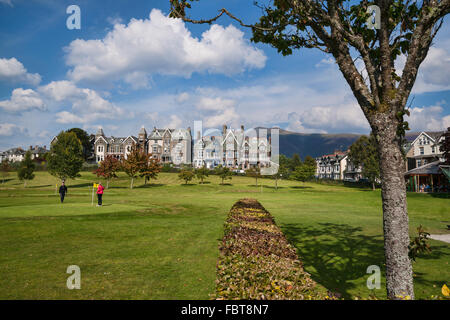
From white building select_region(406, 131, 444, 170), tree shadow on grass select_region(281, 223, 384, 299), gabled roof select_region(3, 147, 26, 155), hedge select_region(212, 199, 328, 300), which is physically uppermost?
gabled roof select_region(3, 147, 26, 155)

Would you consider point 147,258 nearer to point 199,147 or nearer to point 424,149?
point 424,149

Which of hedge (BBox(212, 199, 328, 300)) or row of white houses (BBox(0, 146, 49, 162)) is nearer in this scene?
hedge (BBox(212, 199, 328, 300))

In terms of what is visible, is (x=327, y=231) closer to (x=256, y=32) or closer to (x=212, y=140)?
(x=256, y=32)

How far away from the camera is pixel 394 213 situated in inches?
203

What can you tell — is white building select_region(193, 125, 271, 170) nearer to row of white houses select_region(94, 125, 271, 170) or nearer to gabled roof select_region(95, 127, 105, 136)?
row of white houses select_region(94, 125, 271, 170)

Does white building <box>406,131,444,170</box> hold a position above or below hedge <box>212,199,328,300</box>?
above

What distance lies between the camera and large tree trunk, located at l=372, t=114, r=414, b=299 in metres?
5.07

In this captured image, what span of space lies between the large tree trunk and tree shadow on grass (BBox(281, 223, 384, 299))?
86.0 inches

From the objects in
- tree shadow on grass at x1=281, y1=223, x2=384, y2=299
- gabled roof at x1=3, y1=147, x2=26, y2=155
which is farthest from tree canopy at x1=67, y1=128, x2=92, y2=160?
tree shadow on grass at x1=281, y1=223, x2=384, y2=299

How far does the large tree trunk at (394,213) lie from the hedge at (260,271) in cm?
156

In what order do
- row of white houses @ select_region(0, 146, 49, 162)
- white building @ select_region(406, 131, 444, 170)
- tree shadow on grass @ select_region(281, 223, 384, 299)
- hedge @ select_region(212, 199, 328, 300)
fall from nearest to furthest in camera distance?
hedge @ select_region(212, 199, 328, 300) → tree shadow on grass @ select_region(281, 223, 384, 299) → white building @ select_region(406, 131, 444, 170) → row of white houses @ select_region(0, 146, 49, 162)

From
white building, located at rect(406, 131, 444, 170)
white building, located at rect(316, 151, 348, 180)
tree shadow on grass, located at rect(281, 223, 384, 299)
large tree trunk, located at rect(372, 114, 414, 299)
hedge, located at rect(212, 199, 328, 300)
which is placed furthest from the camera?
white building, located at rect(316, 151, 348, 180)

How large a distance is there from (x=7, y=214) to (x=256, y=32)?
18746 mm

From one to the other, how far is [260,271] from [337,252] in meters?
5.59
